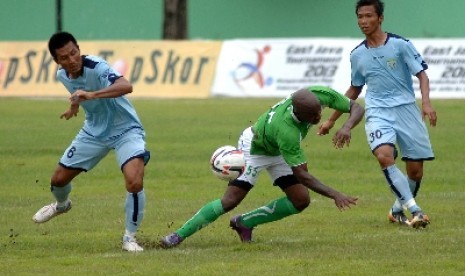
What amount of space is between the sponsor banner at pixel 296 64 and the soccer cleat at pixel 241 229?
18477 millimetres

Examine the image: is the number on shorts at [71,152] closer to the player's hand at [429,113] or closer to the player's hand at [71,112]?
the player's hand at [71,112]

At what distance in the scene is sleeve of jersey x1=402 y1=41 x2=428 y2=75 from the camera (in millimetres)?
12203

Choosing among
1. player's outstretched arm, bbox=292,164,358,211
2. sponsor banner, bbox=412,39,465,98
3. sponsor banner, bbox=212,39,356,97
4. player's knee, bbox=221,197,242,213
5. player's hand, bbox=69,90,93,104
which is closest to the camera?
player's outstretched arm, bbox=292,164,358,211

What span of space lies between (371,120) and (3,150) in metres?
9.70

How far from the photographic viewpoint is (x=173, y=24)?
132 ft

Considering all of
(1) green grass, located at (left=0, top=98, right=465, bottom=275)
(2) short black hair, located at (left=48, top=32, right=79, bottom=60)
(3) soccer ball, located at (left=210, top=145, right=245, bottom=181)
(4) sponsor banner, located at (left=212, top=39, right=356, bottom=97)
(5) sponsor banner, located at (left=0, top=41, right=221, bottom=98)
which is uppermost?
(2) short black hair, located at (left=48, top=32, right=79, bottom=60)

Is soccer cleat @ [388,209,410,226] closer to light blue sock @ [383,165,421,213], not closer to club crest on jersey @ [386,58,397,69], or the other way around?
light blue sock @ [383,165,421,213]

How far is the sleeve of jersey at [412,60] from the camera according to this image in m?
A: 12.2

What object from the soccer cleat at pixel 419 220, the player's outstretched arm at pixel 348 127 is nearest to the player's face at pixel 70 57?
the player's outstretched arm at pixel 348 127

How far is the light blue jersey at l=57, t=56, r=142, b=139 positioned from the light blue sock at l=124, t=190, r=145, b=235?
0.71m

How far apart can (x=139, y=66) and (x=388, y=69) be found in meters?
20.6

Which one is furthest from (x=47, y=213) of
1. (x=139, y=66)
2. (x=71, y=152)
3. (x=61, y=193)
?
(x=139, y=66)

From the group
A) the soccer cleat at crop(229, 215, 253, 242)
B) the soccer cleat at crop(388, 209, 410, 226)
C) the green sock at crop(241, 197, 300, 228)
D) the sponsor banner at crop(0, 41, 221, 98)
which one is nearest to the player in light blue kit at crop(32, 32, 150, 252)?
the soccer cleat at crop(229, 215, 253, 242)

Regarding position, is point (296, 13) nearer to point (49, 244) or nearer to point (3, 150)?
point (3, 150)
